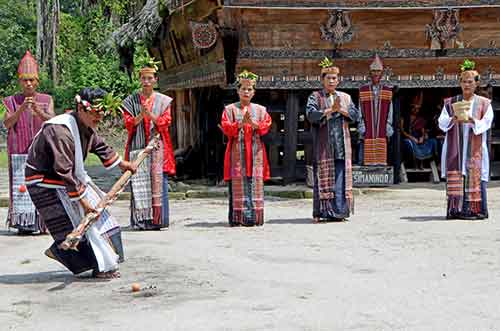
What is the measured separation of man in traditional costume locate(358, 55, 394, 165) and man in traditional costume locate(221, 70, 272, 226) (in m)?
4.52

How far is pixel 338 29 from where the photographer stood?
15555mm

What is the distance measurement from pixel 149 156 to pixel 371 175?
18.2 feet

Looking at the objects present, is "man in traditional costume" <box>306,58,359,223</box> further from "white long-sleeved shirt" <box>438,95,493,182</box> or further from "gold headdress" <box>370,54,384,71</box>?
"gold headdress" <box>370,54,384,71</box>

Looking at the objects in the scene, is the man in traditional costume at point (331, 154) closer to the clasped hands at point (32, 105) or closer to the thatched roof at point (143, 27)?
the clasped hands at point (32, 105)

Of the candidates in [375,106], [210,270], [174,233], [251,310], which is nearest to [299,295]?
[251,310]

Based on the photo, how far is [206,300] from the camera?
22.8 ft

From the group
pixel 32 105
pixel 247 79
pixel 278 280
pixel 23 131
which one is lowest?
pixel 278 280

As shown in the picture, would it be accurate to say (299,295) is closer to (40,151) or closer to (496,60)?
(40,151)

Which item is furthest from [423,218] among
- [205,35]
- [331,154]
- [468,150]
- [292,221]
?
[205,35]

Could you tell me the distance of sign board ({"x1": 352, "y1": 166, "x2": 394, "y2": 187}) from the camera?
15.7 metres

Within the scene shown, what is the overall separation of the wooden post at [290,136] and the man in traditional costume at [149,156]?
15.8 feet

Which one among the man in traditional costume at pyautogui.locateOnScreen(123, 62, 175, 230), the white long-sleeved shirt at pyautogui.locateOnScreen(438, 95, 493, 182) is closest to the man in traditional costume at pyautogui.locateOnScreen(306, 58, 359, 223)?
the white long-sleeved shirt at pyautogui.locateOnScreen(438, 95, 493, 182)

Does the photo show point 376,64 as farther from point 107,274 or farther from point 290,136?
point 107,274

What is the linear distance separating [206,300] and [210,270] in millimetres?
1284
